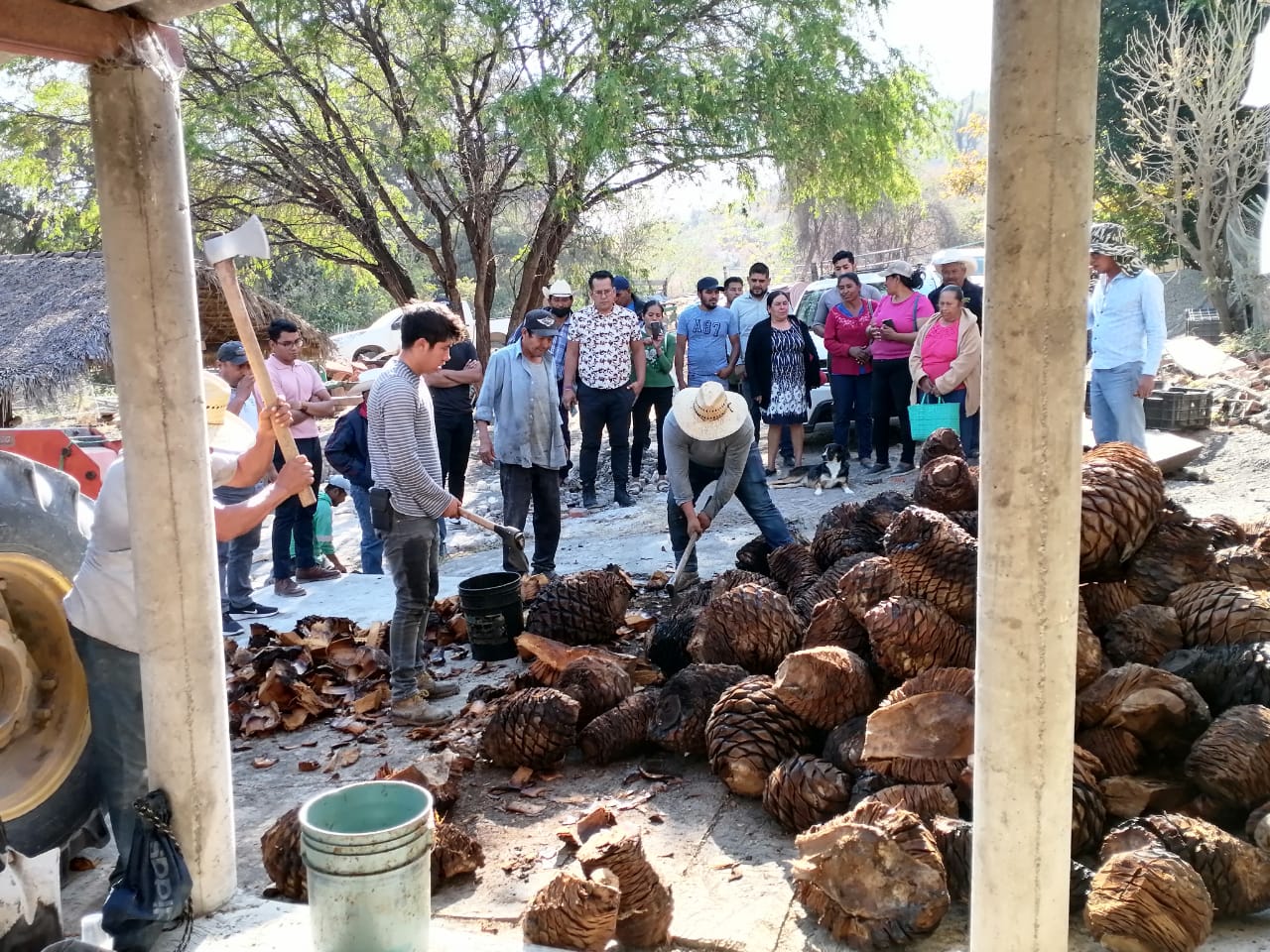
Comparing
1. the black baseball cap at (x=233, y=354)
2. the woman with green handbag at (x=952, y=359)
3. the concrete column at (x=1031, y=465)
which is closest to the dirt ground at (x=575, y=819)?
the concrete column at (x=1031, y=465)

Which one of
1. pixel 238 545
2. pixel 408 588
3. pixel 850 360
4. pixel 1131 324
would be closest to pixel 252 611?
pixel 238 545

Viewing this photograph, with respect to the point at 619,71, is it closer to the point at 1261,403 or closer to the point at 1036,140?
the point at 1261,403

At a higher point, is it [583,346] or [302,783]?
[583,346]

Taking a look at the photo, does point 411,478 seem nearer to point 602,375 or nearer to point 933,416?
point 602,375

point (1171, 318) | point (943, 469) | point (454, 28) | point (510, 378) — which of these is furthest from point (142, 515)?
point (1171, 318)

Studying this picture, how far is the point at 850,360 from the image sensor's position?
11.7 meters

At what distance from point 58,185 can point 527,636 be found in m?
12.5

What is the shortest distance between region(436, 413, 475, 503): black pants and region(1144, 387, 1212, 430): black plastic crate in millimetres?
7639

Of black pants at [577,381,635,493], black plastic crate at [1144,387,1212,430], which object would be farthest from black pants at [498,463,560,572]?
black plastic crate at [1144,387,1212,430]

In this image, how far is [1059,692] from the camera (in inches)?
106

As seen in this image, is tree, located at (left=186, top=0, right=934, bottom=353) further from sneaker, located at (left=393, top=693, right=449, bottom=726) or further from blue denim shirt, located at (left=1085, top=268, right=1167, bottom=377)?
sneaker, located at (left=393, top=693, right=449, bottom=726)

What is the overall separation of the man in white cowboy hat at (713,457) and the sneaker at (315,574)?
9.91ft

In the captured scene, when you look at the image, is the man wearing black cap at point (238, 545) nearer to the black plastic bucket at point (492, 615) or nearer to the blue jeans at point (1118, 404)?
the black plastic bucket at point (492, 615)

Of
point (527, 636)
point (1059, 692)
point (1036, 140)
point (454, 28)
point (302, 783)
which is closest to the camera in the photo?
point (1036, 140)
